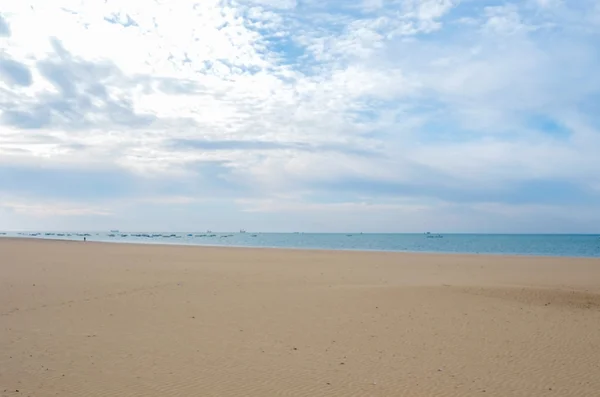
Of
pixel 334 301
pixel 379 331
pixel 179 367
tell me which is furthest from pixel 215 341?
pixel 334 301

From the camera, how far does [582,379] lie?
376 inches

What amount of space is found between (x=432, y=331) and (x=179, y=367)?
682cm

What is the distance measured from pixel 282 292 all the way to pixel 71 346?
33.7ft

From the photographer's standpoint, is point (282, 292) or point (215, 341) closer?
point (215, 341)

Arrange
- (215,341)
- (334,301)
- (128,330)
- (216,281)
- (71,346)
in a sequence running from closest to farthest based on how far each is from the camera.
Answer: (71,346)
(215,341)
(128,330)
(334,301)
(216,281)

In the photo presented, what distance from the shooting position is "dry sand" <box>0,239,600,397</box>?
893cm

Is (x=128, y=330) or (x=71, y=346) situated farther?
(x=128, y=330)

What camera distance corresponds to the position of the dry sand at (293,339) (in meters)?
8.93

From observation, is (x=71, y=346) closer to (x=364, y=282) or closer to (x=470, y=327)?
(x=470, y=327)

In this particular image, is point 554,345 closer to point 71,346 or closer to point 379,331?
point 379,331

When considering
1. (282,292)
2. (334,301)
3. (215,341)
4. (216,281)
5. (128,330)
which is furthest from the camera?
(216,281)

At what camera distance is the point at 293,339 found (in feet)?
40.3

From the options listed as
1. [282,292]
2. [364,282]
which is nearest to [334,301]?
[282,292]

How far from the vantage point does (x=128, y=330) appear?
13.0m
